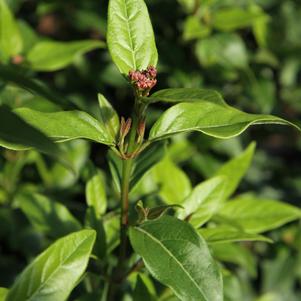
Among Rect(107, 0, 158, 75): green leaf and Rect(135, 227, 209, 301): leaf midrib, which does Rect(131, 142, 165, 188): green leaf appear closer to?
Rect(135, 227, 209, 301): leaf midrib

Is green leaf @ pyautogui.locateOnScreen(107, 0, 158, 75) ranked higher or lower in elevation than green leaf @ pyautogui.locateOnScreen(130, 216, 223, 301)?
higher

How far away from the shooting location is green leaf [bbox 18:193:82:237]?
184 cm

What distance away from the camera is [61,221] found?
6.08 feet

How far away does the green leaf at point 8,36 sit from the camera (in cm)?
226

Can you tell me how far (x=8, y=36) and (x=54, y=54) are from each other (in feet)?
0.65

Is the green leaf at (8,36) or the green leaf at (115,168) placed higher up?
the green leaf at (8,36)

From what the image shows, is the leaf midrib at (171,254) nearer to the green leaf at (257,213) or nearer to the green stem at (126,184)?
the green stem at (126,184)

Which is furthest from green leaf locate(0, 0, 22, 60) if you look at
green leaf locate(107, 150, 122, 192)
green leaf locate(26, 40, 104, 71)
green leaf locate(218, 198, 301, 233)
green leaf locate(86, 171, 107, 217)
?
green leaf locate(218, 198, 301, 233)

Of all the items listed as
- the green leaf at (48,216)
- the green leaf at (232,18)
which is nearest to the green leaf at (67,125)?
the green leaf at (48,216)

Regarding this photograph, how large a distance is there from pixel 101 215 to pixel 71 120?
0.45 meters

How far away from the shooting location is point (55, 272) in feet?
4.30

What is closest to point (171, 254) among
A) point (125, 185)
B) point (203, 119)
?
point (125, 185)

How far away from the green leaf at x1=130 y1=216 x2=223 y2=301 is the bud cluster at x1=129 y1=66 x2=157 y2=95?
304 mm

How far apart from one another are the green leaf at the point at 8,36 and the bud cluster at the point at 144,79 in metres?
1.02
